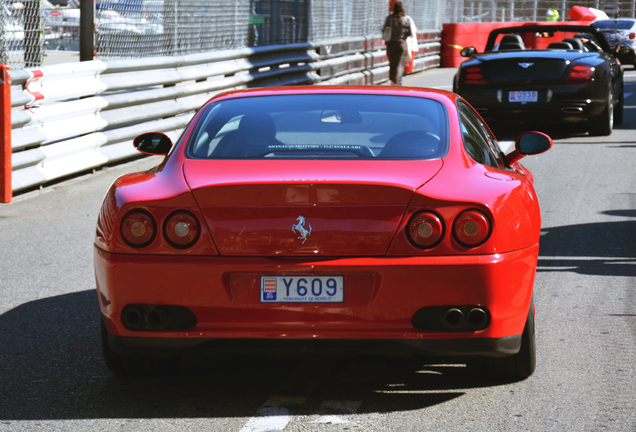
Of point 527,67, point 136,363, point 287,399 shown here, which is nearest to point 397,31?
point 527,67

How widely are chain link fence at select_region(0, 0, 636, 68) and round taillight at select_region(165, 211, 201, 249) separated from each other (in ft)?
20.1

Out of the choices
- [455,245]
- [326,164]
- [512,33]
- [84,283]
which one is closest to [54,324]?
[84,283]

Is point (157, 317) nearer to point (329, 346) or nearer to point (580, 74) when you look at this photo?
point (329, 346)

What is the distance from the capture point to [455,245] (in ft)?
12.4

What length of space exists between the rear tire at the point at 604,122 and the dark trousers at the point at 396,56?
22.1 feet

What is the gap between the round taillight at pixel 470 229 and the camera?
3781 mm

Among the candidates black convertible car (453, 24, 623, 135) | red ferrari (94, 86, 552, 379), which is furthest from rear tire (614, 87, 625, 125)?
red ferrari (94, 86, 552, 379)

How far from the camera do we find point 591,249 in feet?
23.4

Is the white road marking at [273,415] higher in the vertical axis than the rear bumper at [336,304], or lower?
lower

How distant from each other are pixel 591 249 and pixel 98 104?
570 centimetres

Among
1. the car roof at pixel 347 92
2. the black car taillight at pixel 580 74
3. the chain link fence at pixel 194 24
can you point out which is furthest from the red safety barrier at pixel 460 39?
the car roof at pixel 347 92

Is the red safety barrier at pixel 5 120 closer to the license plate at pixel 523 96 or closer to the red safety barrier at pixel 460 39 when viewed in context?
the license plate at pixel 523 96

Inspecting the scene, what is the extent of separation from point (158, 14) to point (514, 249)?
10.0 meters

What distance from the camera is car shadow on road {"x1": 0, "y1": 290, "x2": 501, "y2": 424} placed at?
3.96 m
